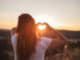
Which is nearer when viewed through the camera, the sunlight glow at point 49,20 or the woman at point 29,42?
the woman at point 29,42

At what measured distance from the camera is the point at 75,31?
1.94 metres

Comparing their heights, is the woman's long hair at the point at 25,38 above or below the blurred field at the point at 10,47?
above

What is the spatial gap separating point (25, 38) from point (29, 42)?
0.14 feet

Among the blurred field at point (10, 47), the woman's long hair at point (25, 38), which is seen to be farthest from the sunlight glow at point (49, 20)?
the woman's long hair at point (25, 38)

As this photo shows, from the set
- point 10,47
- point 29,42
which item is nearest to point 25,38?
point 29,42

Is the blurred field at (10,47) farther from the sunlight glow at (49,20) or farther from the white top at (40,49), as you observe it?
the white top at (40,49)

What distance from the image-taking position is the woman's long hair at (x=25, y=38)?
1.20 meters

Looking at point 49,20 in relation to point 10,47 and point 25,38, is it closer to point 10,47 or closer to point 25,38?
point 10,47

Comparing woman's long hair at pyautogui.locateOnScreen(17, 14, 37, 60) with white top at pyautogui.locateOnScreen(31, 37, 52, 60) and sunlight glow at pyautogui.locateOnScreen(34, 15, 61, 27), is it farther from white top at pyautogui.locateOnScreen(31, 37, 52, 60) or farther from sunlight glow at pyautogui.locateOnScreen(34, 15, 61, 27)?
sunlight glow at pyautogui.locateOnScreen(34, 15, 61, 27)

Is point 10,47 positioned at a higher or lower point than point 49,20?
lower

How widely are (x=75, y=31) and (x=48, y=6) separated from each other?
399 mm

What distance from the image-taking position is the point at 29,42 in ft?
3.98

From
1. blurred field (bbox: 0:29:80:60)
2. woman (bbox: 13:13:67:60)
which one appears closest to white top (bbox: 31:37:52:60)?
woman (bbox: 13:13:67:60)

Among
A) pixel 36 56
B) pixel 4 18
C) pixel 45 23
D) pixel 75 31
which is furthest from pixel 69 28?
pixel 36 56
